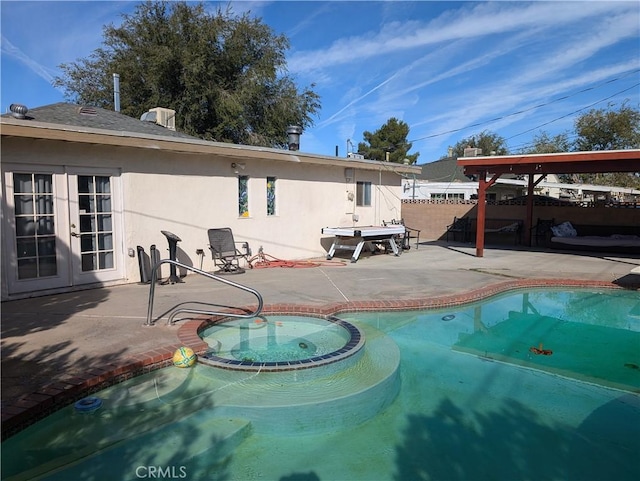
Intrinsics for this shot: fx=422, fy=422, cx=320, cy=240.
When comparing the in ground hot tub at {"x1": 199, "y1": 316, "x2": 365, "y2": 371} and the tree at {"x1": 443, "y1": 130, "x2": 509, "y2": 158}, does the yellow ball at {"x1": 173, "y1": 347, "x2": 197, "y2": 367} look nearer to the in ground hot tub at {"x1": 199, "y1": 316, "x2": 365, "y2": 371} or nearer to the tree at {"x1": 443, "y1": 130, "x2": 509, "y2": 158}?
the in ground hot tub at {"x1": 199, "y1": 316, "x2": 365, "y2": 371}

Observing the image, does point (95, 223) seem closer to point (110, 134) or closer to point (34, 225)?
point (34, 225)

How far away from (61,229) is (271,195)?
4845 mm

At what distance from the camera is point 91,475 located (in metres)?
2.61

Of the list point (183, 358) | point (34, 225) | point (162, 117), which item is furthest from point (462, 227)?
point (183, 358)

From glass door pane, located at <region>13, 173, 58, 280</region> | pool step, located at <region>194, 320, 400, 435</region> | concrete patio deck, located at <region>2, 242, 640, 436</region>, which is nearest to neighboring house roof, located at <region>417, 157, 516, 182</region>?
concrete patio deck, located at <region>2, 242, 640, 436</region>

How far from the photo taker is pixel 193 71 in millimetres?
19891

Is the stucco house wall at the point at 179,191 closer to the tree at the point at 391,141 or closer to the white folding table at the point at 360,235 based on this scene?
the white folding table at the point at 360,235

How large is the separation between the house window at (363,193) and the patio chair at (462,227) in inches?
205

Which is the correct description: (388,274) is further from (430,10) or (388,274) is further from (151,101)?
(151,101)

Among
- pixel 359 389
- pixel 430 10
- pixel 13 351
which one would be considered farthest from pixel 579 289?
pixel 430 10

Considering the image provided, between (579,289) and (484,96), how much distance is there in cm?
1907

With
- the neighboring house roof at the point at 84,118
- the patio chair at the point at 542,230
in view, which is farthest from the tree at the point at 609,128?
the neighboring house roof at the point at 84,118

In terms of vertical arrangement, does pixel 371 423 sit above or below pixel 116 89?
below

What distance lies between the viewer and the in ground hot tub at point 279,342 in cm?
416
